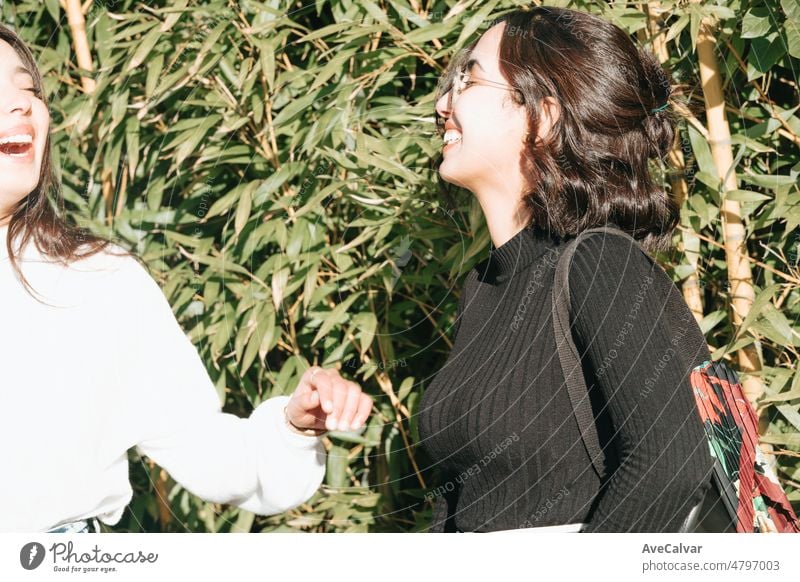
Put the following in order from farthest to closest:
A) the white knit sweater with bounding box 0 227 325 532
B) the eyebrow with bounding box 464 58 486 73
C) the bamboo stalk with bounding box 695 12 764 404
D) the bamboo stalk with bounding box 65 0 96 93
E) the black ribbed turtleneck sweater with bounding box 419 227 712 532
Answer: the bamboo stalk with bounding box 65 0 96 93 → the bamboo stalk with bounding box 695 12 764 404 → the eyebrow with bounding box 464 58 486 73 → the white knit sweater with bounding box 0 227 325 532 → the black ribbed turtleneck sweater with bounding box 419 227 712 532

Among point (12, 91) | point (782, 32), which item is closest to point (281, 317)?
point (12, 91)

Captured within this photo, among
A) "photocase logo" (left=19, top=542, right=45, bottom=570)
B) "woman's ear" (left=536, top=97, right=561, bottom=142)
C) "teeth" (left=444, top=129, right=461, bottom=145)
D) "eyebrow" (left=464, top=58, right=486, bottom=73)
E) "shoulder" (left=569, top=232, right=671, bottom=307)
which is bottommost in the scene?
"photocase logo" (left=19, top=542, right=45, bottom=570)

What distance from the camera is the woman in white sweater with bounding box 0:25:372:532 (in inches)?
37.9

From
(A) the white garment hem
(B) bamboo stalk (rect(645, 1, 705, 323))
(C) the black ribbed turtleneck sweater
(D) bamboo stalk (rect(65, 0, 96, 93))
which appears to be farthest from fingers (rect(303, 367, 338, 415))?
(D) bamboo stalk (rect(65, 0, 96, 93))

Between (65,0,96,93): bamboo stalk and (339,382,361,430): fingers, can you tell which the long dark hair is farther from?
(65,0,96,93): bamboo stalk

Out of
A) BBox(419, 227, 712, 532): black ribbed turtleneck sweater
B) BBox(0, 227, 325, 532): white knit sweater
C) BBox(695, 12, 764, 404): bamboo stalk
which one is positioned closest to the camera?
BBox(419, 227, 712, 532): black ribbed turtleneck sweater

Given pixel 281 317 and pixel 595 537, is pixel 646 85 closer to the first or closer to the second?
pixel 595 537

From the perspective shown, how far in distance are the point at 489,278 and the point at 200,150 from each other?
0.64 metres

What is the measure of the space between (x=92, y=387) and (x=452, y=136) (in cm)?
54

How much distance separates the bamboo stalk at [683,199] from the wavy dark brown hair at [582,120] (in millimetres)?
278

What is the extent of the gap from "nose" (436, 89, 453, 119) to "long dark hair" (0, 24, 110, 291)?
1.54 feet

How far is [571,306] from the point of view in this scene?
90 centimetres

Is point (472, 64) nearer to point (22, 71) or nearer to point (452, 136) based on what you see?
point (452, 136)

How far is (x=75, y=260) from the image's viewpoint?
1000 millimetres
